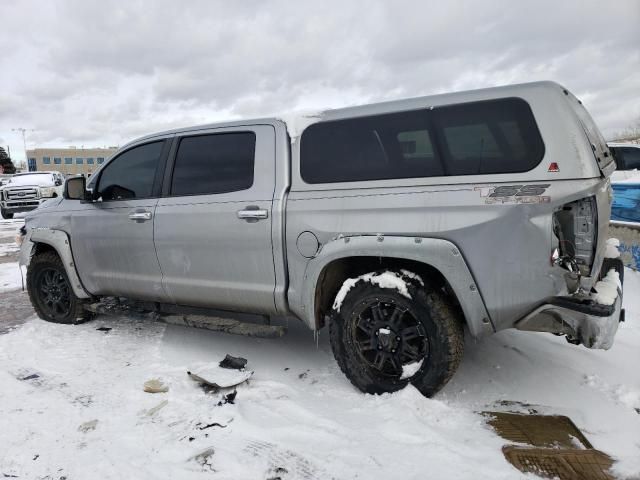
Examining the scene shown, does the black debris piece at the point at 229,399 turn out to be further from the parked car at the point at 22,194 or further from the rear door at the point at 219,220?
the parked car at the point at 22,194

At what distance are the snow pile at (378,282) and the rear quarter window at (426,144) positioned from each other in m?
0.64

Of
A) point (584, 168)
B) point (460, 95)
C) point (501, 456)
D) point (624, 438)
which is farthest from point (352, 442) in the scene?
point (460, 95)

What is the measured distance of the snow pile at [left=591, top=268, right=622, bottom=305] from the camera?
2.51 metres

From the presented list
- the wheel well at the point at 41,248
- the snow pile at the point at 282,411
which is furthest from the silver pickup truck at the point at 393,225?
the wheel well at the point at 41,248

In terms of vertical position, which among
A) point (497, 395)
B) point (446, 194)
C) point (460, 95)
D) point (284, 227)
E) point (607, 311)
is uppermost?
point (460, 95)

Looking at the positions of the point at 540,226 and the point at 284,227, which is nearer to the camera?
the point at 540,226

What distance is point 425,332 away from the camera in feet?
9.23

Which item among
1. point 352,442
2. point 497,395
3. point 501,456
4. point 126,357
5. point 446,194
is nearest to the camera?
point 501,456

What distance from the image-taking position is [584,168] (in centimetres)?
240

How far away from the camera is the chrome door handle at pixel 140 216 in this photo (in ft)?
12.6

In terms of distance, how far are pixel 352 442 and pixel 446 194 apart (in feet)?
4.98

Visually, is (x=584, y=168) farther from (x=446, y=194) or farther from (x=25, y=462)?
(x=25, y=462)

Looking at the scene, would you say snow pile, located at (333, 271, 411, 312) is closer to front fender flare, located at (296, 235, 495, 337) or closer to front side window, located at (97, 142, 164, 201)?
front fender flare, located at (296, 235, 495, 337)

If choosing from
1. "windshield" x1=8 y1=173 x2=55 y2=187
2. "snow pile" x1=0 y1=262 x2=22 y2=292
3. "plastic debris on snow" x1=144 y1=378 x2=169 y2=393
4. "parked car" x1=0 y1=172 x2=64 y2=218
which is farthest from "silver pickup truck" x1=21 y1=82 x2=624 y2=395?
"windshield" x1=8 y1=173 x2=55 y2=187
